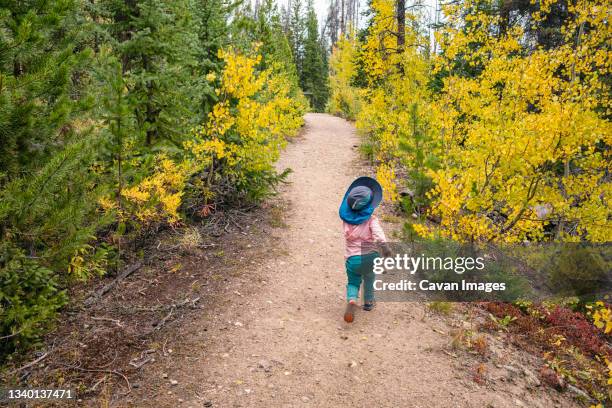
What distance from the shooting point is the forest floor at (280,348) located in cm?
396

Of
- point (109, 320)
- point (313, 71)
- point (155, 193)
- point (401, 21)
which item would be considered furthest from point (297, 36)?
point (109, 320)

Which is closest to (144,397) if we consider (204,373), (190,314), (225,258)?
(204,373)

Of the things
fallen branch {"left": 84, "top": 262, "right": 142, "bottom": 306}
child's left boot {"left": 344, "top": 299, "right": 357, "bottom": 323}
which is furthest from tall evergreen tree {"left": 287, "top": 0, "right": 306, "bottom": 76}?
child's left boot {"left": 344, "top": 299, "right": 357, "bottom": 323}

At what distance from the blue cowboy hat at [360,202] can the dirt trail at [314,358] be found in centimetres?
140

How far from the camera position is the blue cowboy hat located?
5.11m

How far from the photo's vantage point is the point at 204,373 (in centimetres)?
414

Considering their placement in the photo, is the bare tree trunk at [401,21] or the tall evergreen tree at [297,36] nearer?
the bare tree trunk at [401,21]

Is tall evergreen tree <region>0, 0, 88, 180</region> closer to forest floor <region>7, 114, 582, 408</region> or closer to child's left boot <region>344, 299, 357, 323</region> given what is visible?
forest floor <region>7, 114, 582, 408</region>

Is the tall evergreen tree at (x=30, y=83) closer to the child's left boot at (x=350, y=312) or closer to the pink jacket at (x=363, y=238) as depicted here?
the pink jacket at (x=363, y=238)

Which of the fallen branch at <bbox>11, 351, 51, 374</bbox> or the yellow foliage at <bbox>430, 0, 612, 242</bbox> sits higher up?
the yellow foliage at <bbox>430, 0, 612, 242</bbox>

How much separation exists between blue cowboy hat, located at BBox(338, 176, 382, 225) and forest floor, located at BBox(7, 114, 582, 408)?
141 centimetres

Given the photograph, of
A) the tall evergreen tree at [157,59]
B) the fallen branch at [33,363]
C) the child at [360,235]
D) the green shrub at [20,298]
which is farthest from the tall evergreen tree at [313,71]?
the fallen branch at [33,363]

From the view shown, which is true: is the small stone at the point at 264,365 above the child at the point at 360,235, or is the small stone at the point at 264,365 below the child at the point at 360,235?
below

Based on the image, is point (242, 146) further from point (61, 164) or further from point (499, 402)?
point (499, 402)
